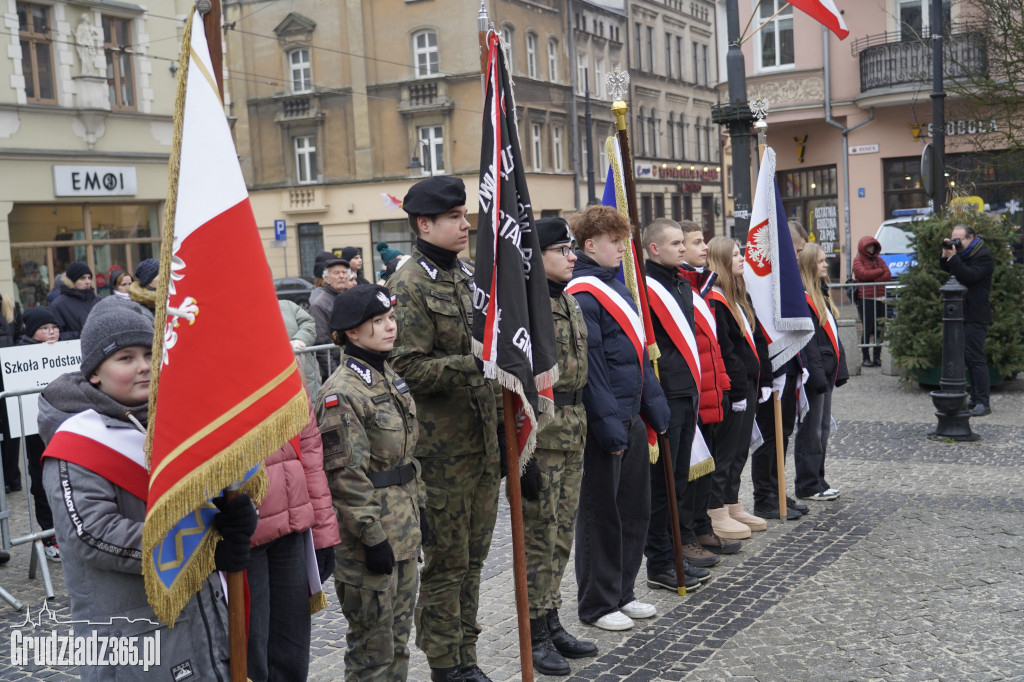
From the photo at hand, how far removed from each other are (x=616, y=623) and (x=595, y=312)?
1.64 metres

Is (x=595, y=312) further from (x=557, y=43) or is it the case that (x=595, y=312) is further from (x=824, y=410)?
→ (x=557, y=43)

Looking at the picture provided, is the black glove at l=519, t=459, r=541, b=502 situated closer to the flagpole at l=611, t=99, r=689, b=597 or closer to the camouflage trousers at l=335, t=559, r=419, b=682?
the camouflage trousers at l=335, t=559, r=419, b=682

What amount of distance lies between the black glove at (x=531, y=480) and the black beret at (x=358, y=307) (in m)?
1.12

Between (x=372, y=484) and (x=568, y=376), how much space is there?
1380 millimetres

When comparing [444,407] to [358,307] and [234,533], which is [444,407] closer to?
[358,307]

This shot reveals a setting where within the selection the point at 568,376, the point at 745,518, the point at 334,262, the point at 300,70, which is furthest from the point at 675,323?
the point at 300,70

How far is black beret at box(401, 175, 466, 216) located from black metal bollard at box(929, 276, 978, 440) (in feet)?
23.6

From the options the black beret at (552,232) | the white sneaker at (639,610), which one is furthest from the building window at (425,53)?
the white sneaker at (639,610)

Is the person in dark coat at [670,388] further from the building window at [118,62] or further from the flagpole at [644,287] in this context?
the building window at [118,62]

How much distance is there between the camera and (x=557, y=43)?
150ft

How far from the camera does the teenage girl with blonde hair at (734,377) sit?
6.75 m

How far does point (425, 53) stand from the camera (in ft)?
138

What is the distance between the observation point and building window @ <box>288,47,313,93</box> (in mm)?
43938

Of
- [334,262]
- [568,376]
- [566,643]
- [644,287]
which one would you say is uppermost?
[334,262]
